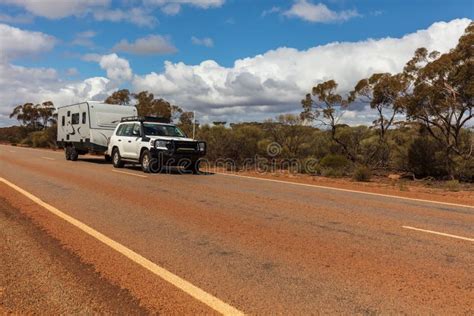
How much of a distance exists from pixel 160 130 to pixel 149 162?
181 centimetres

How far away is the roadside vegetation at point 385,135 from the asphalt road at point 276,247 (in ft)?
25.4

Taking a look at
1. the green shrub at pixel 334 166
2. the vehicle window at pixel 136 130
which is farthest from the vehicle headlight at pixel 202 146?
the green shrub at pixel 334 166

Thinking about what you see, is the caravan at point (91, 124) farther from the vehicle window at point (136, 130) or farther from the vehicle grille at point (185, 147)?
the vehicle grille at point (185, 147)

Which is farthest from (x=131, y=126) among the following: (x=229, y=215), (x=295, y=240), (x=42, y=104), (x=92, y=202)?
A: (x=42, y=104)

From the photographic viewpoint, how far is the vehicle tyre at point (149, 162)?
1667cm

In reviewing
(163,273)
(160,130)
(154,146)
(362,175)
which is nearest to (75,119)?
(160,130)

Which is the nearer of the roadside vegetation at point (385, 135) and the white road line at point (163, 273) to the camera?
the white road line at point (163, 273)

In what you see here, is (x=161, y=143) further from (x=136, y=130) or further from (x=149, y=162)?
(x=136, y=130)

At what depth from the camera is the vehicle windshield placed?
17.8 metres

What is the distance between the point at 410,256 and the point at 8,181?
1163cm

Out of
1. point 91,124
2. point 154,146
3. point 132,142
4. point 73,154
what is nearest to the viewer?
point 154,146

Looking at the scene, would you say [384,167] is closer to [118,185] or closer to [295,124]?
[295,124]

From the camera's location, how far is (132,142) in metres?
18.0

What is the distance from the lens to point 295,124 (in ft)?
90.9
